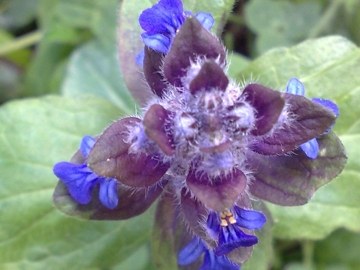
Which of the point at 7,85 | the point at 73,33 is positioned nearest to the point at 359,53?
the point at 73,33

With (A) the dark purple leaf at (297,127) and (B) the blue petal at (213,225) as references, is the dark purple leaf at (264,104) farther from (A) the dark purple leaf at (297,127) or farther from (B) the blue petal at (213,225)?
(B) the blue petal at (213,225)

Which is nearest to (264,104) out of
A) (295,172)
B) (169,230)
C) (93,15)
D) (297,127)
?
(297,127)

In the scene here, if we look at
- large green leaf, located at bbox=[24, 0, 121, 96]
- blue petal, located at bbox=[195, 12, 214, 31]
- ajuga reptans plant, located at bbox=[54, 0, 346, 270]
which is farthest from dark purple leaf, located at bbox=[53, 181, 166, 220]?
large green leaf, located at bbox=[24, 0, 121, 96]

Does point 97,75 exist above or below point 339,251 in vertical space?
above

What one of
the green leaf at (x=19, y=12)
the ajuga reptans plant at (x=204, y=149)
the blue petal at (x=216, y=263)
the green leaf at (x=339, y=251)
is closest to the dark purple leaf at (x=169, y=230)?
the ajuga reptans plant at (x=204, y=149)

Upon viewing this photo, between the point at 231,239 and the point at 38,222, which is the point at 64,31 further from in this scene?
the point at 231,239

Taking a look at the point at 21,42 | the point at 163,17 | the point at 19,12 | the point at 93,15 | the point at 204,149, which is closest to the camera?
the point at 204,149

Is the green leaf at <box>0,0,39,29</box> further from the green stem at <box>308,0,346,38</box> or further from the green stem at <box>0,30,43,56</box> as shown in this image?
the green stem at <box>308,0,346,38</box>
